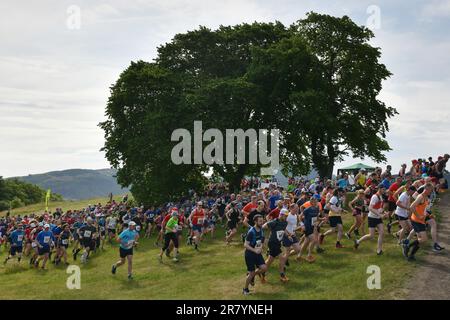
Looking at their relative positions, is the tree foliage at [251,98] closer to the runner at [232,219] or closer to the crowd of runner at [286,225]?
the crowd of runner at [286,225]

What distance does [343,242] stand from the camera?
692 inches

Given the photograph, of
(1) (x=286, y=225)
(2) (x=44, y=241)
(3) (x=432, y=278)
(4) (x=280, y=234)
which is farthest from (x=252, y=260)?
(2) (x=44, y=241)

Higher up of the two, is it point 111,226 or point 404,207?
point 404,207

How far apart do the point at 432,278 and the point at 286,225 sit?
441 cm

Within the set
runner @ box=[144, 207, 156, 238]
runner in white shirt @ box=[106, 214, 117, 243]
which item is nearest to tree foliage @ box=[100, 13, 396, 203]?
runner @ box=[144, 207, 156, 238]

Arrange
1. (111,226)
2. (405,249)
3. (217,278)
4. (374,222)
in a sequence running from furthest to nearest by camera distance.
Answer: (111,226), (217,278), (374,222), (405,249)

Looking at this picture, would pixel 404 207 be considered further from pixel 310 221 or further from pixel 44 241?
pixel 44 241

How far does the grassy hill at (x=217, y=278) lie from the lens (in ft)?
39.6

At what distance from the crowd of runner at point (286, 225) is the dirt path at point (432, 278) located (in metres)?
0.51

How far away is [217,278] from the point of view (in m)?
14.9

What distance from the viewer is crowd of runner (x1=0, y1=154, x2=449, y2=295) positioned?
13.4 m

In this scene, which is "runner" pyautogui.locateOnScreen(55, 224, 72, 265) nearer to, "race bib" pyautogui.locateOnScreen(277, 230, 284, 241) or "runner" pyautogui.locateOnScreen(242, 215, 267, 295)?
"runner" pyautogui.locateOnScreen(242, 215, 267, 295)
